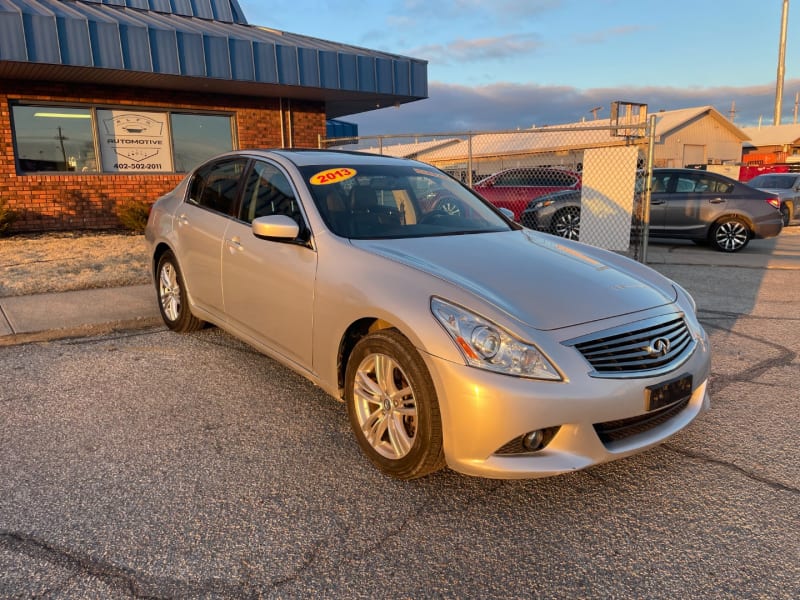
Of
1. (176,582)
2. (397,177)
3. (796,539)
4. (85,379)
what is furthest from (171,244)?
(796,539)

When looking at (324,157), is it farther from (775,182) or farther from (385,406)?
(775,182)

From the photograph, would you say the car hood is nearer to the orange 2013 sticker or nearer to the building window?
the orange 2013 sticker

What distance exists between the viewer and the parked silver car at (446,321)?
2570mm

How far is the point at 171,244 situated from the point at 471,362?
3.54 meters

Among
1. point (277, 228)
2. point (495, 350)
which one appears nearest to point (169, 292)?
point (277, 228)

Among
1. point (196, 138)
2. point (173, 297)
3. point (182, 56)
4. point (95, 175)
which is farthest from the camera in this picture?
point (196, 138)

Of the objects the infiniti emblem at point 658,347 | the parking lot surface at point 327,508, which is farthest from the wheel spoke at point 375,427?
the infiniti emblem at point 658,347

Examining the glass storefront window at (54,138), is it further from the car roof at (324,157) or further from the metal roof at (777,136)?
the metal roof at (777,136)

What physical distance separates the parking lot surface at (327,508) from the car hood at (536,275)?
0.86 m

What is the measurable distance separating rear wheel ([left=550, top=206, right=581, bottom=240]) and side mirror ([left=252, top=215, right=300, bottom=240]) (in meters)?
8.72

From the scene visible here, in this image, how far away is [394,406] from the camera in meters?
2.92

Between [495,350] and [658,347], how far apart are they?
32.9 inches

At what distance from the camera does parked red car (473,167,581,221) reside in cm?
1295

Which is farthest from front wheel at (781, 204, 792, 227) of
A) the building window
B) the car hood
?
the car hood
